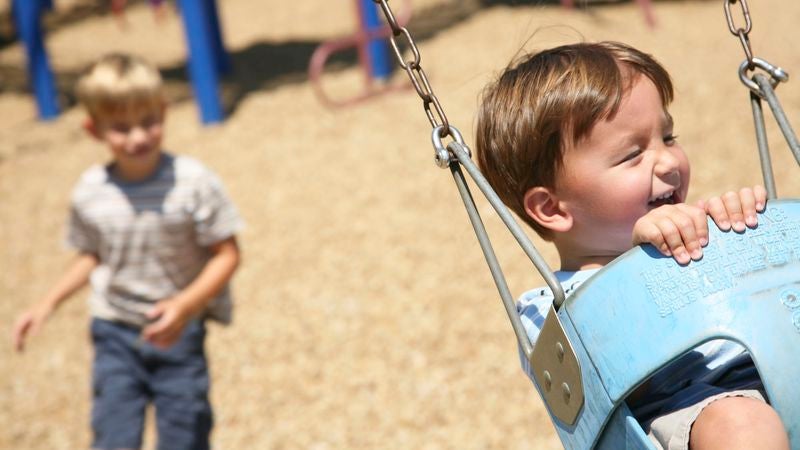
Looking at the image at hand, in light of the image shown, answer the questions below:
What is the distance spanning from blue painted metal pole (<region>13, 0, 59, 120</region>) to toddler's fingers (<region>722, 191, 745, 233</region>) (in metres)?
7.86

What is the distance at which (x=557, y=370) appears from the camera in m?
1.53

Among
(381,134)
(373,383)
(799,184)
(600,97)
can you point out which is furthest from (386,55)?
(600,97)

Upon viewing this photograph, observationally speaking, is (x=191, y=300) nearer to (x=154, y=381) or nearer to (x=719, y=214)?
(x=154, y=381)

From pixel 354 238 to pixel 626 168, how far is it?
4.07m

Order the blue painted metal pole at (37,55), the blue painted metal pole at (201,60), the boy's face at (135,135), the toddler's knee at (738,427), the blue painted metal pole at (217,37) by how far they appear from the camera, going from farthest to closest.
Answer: the blue painted metal pole at (217,37) < the blue painted metal pole at (37,55) < the blue painted metal pole at (201,60) < the boy's face at (135,135) < the toddler's knee at (738,427)

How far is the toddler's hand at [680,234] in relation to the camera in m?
1.42

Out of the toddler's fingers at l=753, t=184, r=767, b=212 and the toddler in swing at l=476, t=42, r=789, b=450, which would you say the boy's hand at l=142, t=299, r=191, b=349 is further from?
the toddler's fingers at l=753, t=184, r=767, b=212

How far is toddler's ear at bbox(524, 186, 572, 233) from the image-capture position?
179 cm

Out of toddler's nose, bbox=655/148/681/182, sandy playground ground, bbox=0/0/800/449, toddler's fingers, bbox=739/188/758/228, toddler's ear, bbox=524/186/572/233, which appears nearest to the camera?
toddler's fingers, bbox=739/188/758/228

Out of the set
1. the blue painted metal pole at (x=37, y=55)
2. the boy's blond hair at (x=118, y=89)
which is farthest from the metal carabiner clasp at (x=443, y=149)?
the blue painted metal pole at (x=37, y=55)

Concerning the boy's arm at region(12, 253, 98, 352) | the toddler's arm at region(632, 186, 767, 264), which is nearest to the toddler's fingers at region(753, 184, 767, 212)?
the toddler's arm at region(632, 186, 767, 264)

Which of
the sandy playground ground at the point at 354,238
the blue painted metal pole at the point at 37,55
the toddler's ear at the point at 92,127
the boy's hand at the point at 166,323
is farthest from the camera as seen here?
the blue painted metal pole at the point at 37,55

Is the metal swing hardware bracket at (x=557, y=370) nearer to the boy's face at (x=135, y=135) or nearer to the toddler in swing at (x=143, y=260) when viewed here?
the toddler in swing at (x=143, y=260)

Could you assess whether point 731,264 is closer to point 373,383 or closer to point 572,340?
point 572,340
